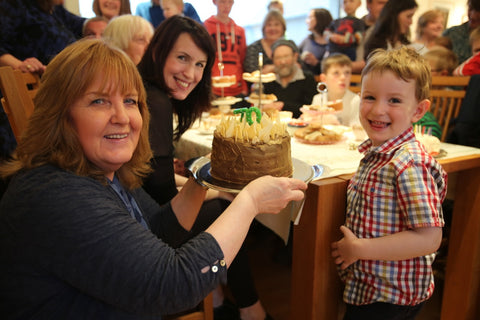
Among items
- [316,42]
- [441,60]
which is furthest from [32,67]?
[316,42]

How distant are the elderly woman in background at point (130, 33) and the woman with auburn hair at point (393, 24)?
204 centimetres

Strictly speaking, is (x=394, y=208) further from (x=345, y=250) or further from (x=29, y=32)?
(x=29, y=32)

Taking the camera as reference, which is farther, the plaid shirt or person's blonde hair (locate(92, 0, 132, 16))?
person's blonde hair (locate(92, 0, 132, 16))

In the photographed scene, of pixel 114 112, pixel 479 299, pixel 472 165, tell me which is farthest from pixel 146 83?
pixel 479 299

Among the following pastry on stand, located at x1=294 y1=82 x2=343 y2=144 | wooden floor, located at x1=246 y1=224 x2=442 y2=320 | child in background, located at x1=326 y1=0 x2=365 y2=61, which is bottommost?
wooden floor, located at x1=246 y1=224 x2=442 y2=320

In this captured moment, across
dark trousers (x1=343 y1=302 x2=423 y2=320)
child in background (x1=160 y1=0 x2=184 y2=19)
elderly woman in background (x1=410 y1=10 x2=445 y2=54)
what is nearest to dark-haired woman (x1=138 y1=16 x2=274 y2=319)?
dark trousers (x1=343 y1=302 x2=423 y2=320)

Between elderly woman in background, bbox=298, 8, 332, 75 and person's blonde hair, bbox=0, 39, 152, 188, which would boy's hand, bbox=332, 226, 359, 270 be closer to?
person's blonde hair, bbox=0, 39, 152, 188

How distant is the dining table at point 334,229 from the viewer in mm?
1396

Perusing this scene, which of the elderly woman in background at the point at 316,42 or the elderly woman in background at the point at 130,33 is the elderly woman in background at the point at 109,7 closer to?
the elderly woman in background at the point at 130,33

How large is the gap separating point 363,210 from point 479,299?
3.44ft

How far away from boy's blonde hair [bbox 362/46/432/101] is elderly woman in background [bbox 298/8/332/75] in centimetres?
336

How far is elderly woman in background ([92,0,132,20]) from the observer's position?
345 cm

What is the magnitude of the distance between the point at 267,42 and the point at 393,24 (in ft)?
4.43

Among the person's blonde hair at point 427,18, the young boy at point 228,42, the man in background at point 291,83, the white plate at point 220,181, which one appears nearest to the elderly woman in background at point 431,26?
the person's blonde hair at point 427,18
